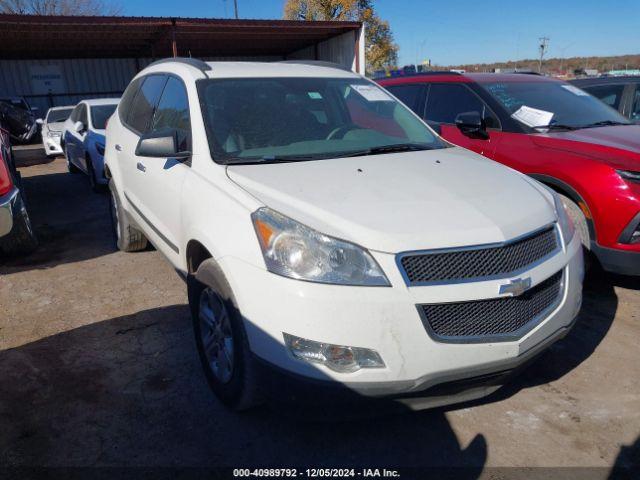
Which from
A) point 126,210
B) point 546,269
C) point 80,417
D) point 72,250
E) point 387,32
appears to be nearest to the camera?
point 546,269

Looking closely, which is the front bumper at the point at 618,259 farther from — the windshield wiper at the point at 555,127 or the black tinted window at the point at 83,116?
the black tinted window at the point at 83,116

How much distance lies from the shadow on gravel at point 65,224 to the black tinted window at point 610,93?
20.7ft

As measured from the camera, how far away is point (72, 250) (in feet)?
18.0

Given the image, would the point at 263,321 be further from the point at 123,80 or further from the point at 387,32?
the point at 387,32

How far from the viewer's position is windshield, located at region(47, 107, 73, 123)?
13507 millimetres

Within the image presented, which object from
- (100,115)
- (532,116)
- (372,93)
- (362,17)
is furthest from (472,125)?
(362,17)

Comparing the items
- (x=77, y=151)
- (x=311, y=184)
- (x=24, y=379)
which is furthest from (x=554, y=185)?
(x=77, y=151)

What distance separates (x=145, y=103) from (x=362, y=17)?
38222 mm

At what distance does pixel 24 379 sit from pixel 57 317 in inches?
35.1

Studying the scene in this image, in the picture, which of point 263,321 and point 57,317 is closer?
point 263,321

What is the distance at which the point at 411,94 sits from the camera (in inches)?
227

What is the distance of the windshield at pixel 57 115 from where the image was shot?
44.3 feet

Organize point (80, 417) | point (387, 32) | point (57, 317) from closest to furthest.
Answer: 1. point (80, 417)
2. point (57, 317)
3. point (387, 32)

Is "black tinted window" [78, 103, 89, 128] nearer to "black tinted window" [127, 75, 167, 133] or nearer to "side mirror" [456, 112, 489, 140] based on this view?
"black tinted window" [127, 75, 167, 133]
